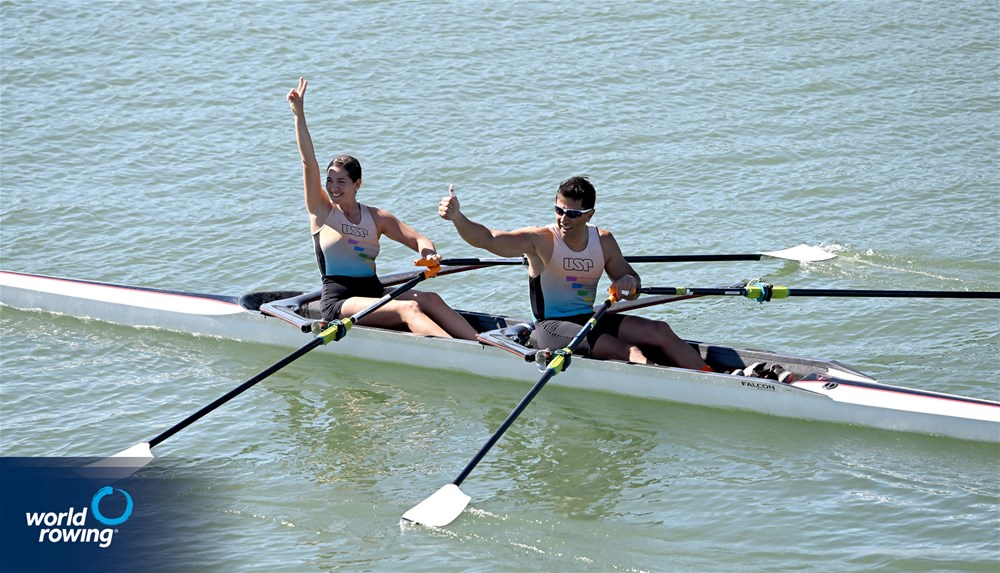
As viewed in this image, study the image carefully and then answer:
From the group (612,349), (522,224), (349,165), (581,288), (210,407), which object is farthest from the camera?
(522,224)

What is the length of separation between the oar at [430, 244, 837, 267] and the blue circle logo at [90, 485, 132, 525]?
3.31 m

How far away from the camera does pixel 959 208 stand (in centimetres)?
1290

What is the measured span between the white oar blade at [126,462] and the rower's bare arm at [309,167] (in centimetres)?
255

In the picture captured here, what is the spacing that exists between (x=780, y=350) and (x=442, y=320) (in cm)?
286

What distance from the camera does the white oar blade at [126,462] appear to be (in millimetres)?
8039

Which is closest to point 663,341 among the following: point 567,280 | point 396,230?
point 567,280

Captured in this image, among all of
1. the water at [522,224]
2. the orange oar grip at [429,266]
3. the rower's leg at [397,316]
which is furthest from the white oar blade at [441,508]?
the orange oar grip at [429,266]

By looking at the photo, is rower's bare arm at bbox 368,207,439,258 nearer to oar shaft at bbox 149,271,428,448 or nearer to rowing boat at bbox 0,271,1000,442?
oar shaft at bbox 149,271,428,448

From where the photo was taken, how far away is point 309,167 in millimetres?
9609

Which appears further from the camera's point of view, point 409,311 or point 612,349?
point 409,311

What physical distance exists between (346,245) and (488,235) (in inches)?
76.7

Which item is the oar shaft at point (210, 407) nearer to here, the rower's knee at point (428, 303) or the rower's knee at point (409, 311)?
the rower's knee at point (409, 311)

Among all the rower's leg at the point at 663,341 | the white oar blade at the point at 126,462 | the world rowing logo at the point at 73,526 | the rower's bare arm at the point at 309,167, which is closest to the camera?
the world rowing logo at the point at 73,526

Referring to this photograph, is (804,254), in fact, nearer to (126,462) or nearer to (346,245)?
(346,245)
